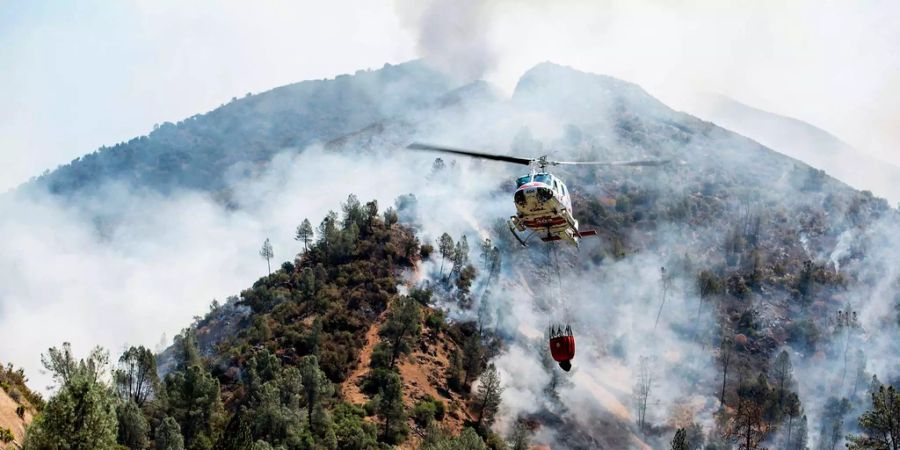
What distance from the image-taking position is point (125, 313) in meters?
190

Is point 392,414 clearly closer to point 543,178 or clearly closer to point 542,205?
point 542,205

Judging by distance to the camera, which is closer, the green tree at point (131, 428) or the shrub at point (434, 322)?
the green tree at point (131, 428)

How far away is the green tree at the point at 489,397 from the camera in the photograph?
10062 centimetres

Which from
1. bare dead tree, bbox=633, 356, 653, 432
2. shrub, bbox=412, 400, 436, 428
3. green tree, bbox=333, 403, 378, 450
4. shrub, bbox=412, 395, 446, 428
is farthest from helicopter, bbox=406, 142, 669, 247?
bare dead tree, bbox=633, 356, 653, 432

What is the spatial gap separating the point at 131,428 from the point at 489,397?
46491mm

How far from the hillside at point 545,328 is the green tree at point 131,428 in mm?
454

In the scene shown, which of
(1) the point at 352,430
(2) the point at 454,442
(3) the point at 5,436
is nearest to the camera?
(3) the point at 5,436

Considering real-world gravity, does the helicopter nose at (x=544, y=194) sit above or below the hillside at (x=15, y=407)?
above

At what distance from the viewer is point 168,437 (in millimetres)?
68562

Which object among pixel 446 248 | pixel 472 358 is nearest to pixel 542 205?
pixel 472 358

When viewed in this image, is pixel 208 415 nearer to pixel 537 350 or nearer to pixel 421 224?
pixel 537 350

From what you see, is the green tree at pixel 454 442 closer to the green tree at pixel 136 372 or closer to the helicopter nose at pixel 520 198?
the helicopter nose at pixel 520 198

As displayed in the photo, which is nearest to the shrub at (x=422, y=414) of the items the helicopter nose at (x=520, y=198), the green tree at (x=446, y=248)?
the green tree at (x=446, y=248)

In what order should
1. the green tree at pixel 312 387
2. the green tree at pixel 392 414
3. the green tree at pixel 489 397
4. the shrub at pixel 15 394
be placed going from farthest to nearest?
Answer: 1. the green tree at pixel 489 397
2. the green tree at pixel 392 414
3. the green tree at pixel 312 387
4. the shrub at pixel 15 394
